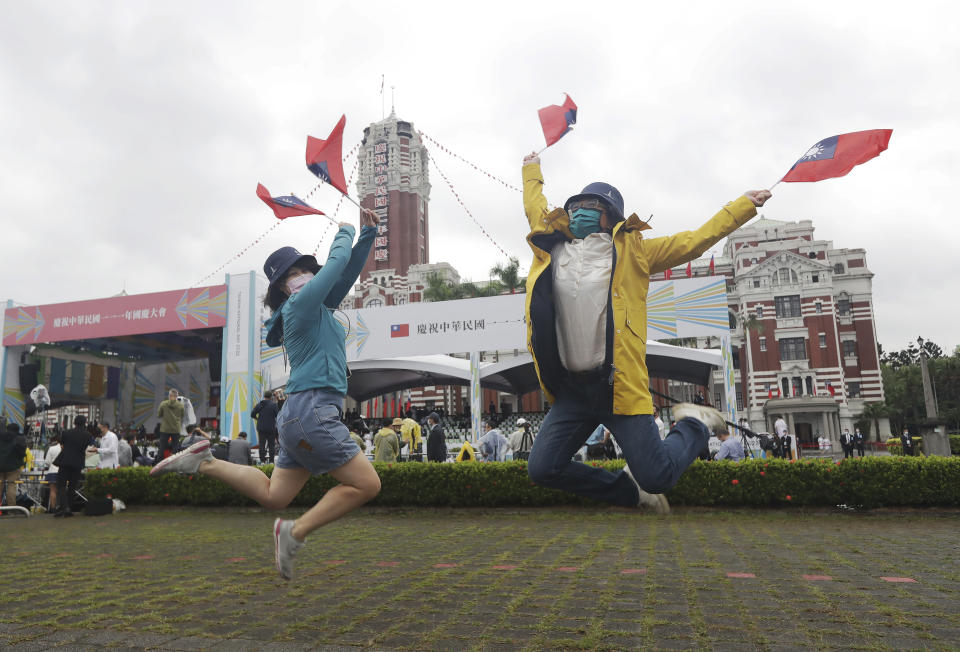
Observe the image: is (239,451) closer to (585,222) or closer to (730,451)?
(730,451)

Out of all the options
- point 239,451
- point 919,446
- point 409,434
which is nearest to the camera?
point 239,451

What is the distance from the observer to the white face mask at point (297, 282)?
346cm

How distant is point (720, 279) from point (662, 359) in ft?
26.7

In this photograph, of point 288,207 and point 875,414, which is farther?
point 875,414

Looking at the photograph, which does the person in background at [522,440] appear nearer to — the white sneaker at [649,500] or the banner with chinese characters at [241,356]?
the white sneaker at [649,500]

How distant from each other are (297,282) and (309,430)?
2.73ft

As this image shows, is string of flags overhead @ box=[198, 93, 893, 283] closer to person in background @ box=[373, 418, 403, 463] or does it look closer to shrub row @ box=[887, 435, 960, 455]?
person in background @ box=[373, 418, 403, 463]

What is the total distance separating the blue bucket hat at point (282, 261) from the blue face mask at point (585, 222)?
56.2 inches

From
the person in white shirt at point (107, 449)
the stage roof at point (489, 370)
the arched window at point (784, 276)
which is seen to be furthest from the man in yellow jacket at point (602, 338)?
the arched window at point (784, 276)

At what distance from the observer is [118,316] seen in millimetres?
25938

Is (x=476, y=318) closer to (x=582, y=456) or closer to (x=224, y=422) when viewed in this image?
(x=582, y=456)

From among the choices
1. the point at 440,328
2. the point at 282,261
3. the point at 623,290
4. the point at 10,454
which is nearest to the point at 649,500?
the point at 623,290

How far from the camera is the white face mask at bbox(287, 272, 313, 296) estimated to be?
3.46 m

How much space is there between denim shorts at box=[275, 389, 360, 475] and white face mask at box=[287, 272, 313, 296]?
1.96 feet
